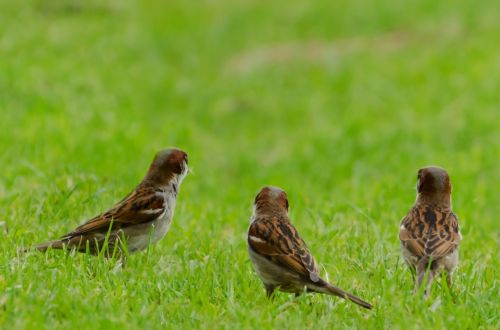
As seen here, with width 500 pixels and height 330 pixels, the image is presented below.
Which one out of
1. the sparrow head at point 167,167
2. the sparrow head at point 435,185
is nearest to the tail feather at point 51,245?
the sparrow head at point 167,167

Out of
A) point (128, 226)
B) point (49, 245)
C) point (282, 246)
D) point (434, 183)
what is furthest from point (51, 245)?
point (434, 183)

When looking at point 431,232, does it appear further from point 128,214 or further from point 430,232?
point 128,214

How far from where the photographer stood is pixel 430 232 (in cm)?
712

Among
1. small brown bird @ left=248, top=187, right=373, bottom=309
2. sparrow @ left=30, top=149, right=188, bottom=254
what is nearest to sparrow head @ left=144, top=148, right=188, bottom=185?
sparrow @ left=30, top=149, right=188, bottom=254

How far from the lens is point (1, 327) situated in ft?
18.8

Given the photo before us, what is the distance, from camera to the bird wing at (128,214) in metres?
7.54

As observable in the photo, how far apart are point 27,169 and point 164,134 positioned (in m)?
4.91

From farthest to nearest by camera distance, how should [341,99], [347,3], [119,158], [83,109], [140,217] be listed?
[347,3] → [341,99] → [83,109] → [119,158] → [140,217]

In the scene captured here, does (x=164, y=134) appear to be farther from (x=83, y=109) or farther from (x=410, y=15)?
(x=410, y=15)

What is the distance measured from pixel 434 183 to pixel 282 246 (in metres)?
1.71

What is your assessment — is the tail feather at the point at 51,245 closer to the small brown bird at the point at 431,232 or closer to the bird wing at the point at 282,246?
the bird wing at the point at 282,246

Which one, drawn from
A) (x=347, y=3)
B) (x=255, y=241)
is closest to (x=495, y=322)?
(x=255, y=241)

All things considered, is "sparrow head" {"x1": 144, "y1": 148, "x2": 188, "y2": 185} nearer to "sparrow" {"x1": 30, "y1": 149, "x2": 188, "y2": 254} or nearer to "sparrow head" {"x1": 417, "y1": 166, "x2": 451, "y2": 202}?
"sparrow" {"x1": 30, "y1": 149, "x2": 188, "y2": 254}

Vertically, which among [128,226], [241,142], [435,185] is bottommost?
[128,226]
